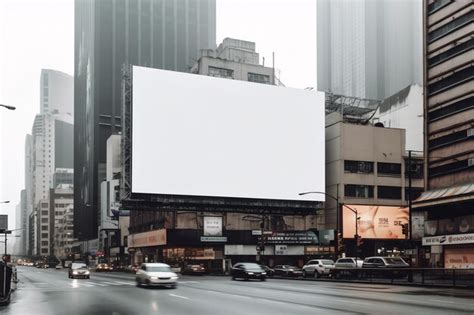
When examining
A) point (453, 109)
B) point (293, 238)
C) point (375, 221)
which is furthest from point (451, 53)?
point (293, 238)

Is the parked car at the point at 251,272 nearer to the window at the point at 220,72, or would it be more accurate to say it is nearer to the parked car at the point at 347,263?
the parked car at the point at 347,263

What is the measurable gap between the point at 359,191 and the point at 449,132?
32.6 metres

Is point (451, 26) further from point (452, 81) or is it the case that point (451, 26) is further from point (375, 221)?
point (375, 221)

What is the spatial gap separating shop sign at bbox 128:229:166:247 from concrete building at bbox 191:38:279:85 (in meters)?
35.9

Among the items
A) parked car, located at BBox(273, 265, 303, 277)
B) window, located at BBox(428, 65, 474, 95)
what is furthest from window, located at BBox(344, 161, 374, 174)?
parked car, located at BBox(273, 265, 303, 277)

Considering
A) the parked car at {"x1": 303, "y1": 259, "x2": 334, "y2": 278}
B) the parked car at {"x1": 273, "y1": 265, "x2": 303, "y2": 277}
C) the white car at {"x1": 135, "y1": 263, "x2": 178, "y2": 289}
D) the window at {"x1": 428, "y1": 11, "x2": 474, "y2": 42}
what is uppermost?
the window at {"x1": 428, "y1": 11, "x2": 474, "y2": 42}

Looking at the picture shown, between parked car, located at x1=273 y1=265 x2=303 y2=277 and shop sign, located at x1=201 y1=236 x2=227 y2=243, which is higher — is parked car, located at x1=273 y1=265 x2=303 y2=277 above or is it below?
below

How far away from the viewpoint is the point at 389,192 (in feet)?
304

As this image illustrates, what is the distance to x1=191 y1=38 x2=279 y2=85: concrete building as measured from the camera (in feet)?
401

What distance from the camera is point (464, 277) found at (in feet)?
118

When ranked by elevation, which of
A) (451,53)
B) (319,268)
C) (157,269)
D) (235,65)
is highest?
(235,65)

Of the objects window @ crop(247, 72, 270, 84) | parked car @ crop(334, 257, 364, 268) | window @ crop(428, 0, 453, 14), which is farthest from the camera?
window @ crop(247, 72, 270, 84)

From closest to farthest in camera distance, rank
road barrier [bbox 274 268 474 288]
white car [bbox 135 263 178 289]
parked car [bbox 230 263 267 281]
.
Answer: white car [bbox 135 263 178 289] → road barrier [bbox 274 268 474 288] → parked car [bbox 230 263 267 281]

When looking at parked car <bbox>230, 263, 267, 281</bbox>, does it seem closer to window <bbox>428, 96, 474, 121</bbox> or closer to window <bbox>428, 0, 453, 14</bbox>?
window <bbox>428, 96, 474, 121</bbox>
